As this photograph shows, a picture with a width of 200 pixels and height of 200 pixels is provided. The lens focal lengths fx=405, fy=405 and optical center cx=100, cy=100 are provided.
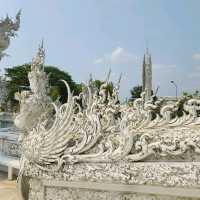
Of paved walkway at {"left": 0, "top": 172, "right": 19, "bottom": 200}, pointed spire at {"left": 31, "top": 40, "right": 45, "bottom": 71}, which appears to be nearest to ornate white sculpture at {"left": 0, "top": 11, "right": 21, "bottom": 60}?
paved walkway at {"left": 0, "top": 172, "right": 19, "bottom": 200}

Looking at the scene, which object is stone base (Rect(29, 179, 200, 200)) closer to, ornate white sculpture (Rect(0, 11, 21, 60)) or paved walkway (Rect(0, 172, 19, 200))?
paved walkway (Rect(0, 172, 19, 200))

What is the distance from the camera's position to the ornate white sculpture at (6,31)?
12.6 meters

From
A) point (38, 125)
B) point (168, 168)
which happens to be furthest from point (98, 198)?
point (38, 125)

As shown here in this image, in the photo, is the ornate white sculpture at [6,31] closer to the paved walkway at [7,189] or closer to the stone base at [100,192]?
the paved walkway at [7,189]

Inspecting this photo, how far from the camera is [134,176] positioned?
11.2 ft

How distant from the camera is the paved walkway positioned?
659cm

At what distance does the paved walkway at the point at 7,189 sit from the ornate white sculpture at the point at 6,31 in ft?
17.9

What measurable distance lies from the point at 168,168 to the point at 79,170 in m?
0.83

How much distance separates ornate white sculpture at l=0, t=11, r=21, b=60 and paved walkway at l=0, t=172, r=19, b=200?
545 centimetres

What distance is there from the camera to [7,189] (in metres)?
7.18

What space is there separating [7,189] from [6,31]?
6828mm

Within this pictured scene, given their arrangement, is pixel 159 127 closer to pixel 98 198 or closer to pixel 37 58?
pixel 98 198

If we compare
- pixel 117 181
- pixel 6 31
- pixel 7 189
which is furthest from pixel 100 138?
pixel 6 31

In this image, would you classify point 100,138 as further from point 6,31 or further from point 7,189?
point 6,31
